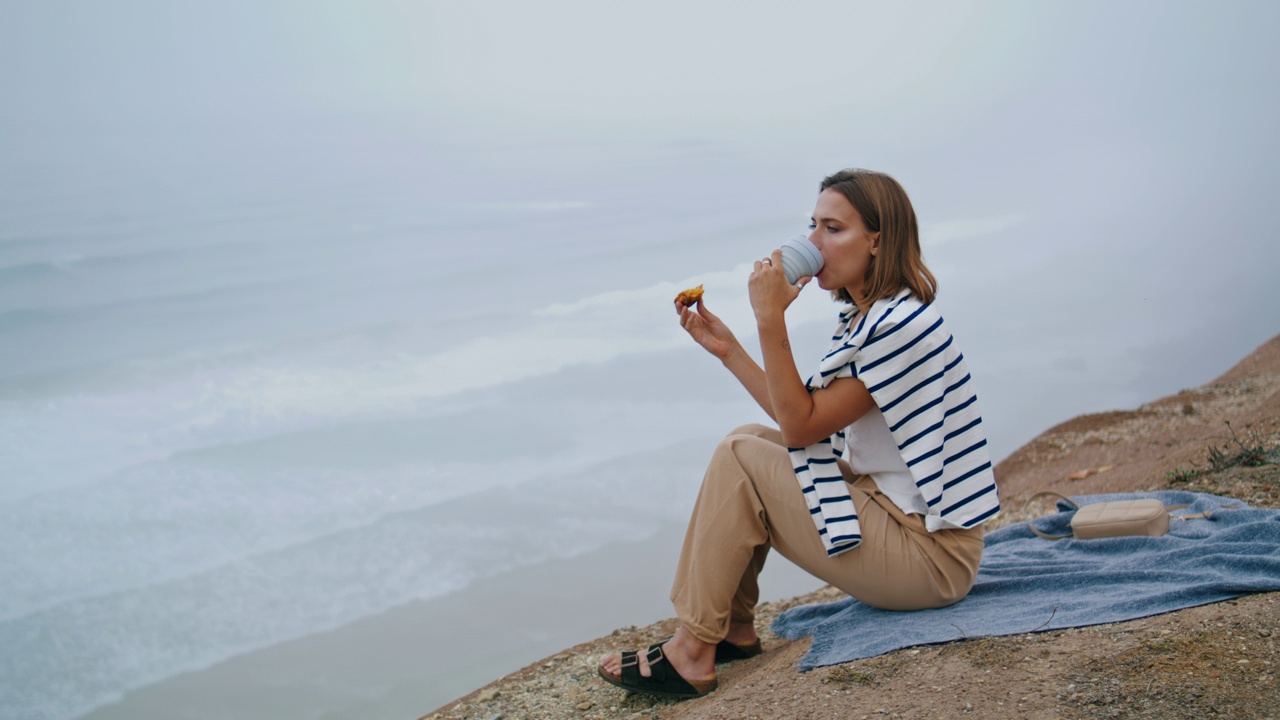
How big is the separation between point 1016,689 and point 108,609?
5093 mm

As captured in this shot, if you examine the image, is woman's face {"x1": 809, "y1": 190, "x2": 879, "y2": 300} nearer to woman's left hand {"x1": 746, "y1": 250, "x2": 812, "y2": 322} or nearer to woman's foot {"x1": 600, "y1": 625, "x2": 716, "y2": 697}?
woman's left hand {"x1": 746, "y1": 250, "x2": 812, "y2": 322}

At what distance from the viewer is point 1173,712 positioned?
1910 mm

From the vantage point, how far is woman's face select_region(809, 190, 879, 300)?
2377mm

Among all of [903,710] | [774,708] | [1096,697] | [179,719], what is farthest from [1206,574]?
[179,719]

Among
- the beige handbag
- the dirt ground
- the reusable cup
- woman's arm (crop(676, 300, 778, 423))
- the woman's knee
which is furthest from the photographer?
the beige handbag

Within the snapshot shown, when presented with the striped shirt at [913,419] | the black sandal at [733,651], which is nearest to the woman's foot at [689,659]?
the black sandal at [733,651]

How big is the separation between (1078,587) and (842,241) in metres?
1.12

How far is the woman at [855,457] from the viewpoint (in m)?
2.27

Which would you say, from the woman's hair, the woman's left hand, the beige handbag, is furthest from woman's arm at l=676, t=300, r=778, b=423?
the beige handbag

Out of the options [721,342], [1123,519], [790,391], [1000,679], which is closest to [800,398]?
[790,391]

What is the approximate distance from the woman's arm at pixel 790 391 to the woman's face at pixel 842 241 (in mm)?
127

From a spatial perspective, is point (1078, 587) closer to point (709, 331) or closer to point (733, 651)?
point (733, 651)

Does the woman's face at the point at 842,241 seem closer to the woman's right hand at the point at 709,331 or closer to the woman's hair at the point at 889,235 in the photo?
the woman's hair at the point at 889,235

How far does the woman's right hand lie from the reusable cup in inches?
11.0
